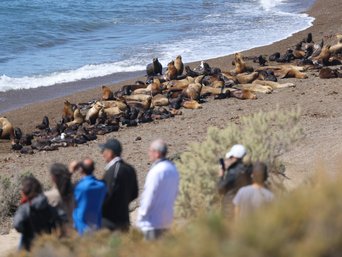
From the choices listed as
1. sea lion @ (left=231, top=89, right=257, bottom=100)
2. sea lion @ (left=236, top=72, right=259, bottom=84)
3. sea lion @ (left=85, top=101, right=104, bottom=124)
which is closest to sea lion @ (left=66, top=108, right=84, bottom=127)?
sea lion @ (left=85, top=101, right=104, bottom=124)

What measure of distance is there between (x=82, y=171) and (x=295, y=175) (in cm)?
527

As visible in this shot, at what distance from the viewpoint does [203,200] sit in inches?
352

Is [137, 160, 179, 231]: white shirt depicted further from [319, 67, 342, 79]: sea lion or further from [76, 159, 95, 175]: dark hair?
[319, 67, 342, 79]: sea lion

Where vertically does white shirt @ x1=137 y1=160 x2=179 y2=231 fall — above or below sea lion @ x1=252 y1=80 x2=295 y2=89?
above

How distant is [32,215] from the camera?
729cm

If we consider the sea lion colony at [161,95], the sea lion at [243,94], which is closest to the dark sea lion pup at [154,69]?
the sea lion colony at [161,95]

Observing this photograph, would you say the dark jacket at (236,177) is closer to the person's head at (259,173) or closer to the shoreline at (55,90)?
the person's head at (259,173)

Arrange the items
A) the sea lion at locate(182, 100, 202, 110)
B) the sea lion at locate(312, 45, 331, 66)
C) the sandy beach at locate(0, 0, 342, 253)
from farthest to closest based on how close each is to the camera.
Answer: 1. the sea lion at locate(312, 45, 331, 66)
2. the sea lion at locate(182, 100, 202, 110)
3. the sandy beach at locate(0, 0, 342, 253)

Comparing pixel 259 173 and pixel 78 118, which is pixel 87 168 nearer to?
pixel 259 173

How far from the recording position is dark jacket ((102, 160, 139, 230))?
758 centimetres

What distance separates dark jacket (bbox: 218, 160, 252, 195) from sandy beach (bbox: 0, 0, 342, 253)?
10.3 feet

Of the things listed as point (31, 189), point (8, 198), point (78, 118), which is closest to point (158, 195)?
point (31, 189)

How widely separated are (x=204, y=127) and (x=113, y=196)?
1068cm

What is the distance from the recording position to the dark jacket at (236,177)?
781cm
